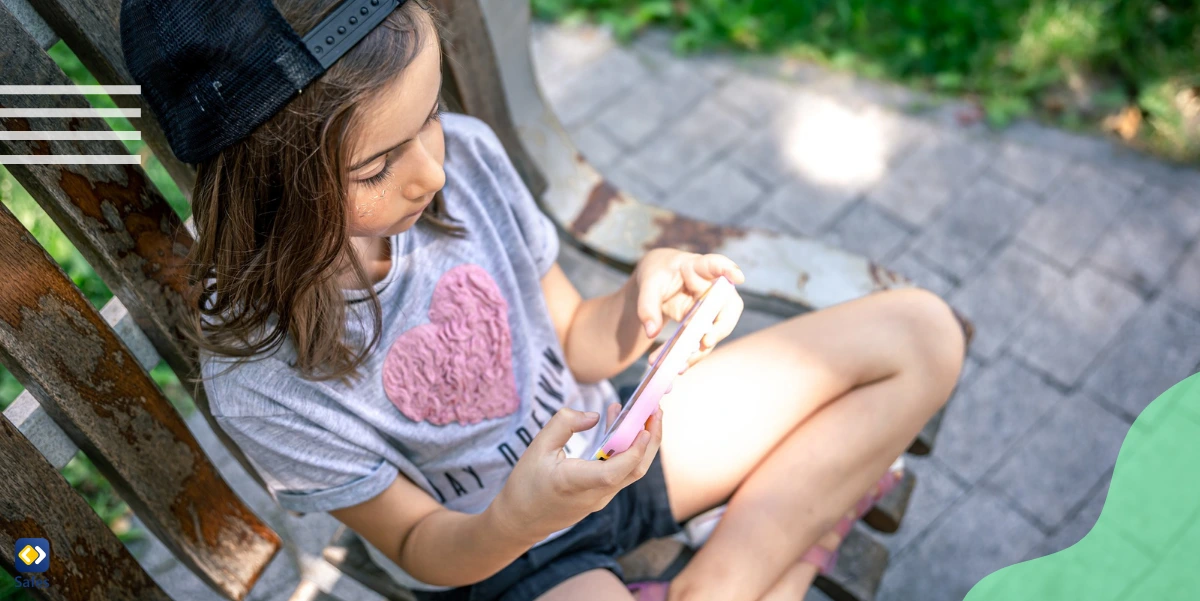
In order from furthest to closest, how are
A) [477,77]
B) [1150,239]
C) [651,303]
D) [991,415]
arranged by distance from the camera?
[1150,239] < [991,415] < [477,77] < [651,303]

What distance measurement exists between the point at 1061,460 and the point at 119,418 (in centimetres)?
196

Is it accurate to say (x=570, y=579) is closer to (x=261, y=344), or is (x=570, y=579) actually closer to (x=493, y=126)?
(x=261, y=344)

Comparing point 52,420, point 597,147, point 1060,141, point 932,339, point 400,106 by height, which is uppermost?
point 400,106

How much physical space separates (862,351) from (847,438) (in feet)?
0.46

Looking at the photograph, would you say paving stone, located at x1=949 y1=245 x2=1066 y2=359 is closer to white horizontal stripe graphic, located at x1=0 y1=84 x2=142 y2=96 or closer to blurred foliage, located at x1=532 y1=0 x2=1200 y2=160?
blurred foliage, located at x1=532 y1=0 x2=1200 y2=160

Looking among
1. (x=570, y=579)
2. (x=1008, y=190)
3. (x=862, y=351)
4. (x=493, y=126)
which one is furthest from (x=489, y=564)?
(x=1008, y=190)

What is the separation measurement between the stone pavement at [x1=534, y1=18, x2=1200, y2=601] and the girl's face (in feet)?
4.04

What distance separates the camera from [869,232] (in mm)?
2633

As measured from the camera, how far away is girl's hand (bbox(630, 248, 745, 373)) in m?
1.32

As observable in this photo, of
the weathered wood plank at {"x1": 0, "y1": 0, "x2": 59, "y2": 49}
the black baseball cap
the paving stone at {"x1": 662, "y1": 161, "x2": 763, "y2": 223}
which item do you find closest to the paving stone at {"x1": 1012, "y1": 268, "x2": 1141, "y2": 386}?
the paving stone at {"x1": 662, "y1": 161, "x2": 763, "y2": 223}

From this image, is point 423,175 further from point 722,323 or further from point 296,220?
point 722,323

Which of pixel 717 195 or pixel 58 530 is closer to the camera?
pixel 58 530

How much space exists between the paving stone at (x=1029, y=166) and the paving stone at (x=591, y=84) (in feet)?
3.84

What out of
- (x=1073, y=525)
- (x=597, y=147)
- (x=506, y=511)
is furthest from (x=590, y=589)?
(x=597, y=147)
